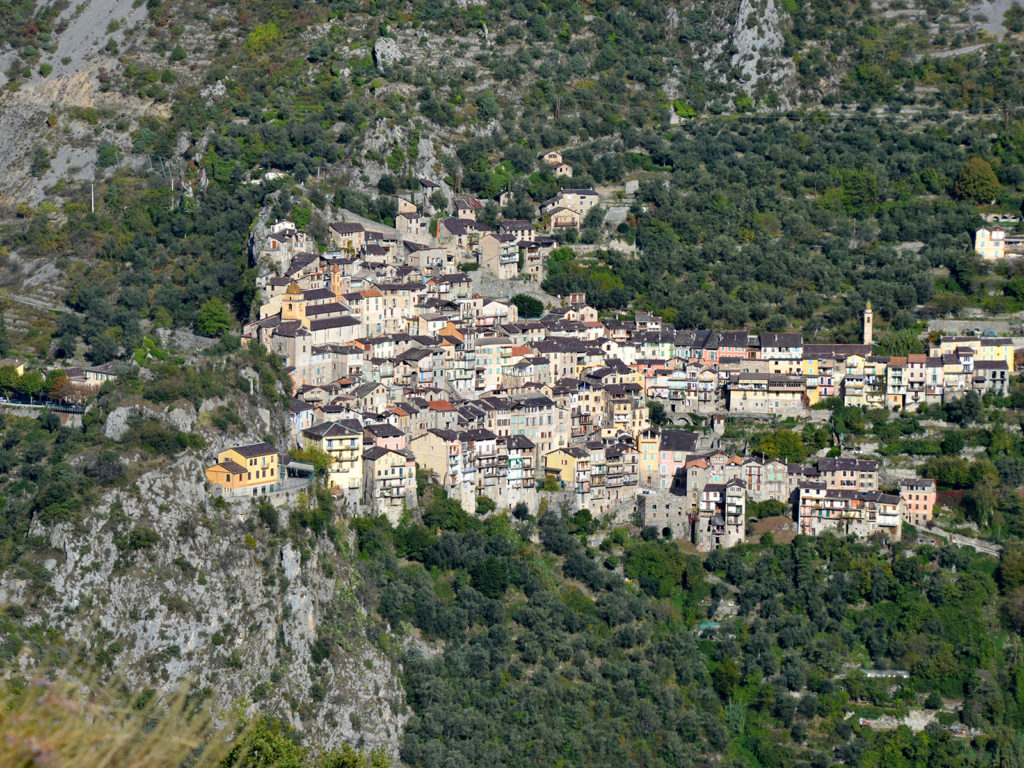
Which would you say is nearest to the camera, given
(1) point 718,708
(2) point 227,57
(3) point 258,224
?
(1) point 718,708

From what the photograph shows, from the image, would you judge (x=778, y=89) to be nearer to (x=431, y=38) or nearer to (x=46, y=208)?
(x=431, y=38)

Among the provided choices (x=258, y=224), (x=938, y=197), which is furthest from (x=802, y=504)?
(x=938, y=197)

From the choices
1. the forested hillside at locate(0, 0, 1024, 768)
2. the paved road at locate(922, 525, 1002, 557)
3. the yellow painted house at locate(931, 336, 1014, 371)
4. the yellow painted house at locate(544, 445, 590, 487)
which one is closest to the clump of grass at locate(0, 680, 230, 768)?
the forested hillside at locate(0, 0, 1024, 768)

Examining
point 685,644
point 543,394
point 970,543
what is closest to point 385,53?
point 543,394

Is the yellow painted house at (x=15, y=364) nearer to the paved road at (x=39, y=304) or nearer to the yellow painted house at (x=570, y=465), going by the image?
the paved road at (x=39, y=304)

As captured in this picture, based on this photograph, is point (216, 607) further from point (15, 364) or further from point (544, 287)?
point (544, 287)

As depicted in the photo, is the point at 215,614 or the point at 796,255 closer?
the point at 215,614
